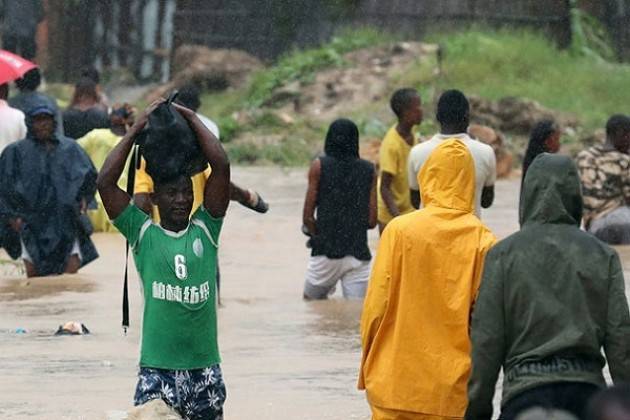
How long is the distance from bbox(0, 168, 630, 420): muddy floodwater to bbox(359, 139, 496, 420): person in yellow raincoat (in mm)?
1335

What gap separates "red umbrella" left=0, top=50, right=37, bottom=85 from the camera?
46.2ft

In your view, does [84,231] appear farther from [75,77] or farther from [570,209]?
[75,77]

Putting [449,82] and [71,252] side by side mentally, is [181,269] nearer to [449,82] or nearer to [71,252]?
[71,252]

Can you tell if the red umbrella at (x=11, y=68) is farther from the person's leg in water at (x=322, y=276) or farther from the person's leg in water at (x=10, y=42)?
the person's leg in water at (x=10, y=42)

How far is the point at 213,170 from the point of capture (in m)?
7.05

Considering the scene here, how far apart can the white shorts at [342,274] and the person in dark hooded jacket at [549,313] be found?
6.50 m

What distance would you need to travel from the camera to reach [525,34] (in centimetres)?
2833

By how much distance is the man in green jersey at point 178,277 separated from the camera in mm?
6848

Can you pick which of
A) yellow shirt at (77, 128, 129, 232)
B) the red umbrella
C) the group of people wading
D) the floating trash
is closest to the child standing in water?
the group of people wading

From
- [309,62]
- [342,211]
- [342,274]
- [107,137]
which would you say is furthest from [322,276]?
[309,62]

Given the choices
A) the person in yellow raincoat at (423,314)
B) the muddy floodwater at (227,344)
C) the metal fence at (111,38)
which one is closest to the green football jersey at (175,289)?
the person in yellow raincoat at (423,314)

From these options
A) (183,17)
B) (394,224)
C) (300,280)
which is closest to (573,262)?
(394,224)

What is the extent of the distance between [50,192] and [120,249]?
10.3 ft

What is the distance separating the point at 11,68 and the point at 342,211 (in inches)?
133
